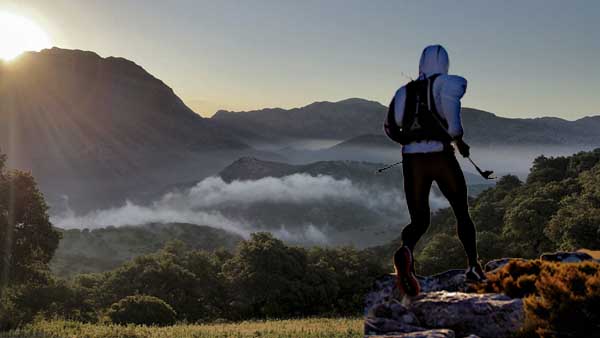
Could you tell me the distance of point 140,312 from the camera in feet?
167

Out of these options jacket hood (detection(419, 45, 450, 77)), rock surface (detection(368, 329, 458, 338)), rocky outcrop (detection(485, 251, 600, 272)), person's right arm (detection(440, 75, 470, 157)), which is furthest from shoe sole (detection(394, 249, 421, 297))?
jacket hood (detection(419, 45, 450, 77))

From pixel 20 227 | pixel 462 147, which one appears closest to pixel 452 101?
pixel 462 147

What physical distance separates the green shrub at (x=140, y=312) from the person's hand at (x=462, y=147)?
46.6 meters

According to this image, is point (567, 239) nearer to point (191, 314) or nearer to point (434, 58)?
point (191, 314)

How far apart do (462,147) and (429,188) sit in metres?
0.88

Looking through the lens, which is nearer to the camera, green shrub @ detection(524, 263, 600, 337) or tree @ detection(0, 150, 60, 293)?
green shrub @ detection(524, 263, 600, 337)

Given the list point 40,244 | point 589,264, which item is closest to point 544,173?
point 40,244

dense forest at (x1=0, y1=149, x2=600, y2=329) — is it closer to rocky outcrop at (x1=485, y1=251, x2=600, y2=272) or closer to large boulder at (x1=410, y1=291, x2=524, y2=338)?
rocky outcrop at (x1=485, y1=251, x2=600, y2=272)

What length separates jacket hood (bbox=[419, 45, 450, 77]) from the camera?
9219mm

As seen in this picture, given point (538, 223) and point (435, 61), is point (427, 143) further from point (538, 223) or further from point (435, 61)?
point (538, 223)

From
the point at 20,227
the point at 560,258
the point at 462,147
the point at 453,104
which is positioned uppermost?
the point at 453,104

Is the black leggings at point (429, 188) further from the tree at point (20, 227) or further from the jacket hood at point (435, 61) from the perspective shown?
the tree at point (20, 227)

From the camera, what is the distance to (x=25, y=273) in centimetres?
4956

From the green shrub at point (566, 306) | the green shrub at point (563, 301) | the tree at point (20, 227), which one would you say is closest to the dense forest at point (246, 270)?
the tree at point (20, 227)
